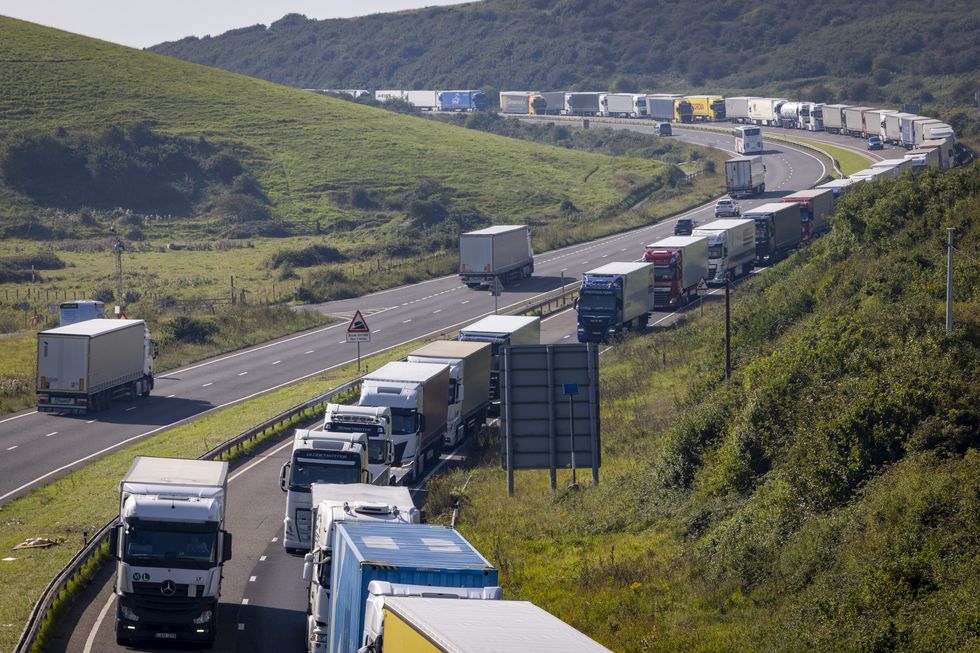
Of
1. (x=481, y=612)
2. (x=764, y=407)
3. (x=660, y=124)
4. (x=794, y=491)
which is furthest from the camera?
(x=660, y=124)

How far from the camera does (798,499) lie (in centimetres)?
2483

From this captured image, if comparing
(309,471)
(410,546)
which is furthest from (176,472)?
(410,546)

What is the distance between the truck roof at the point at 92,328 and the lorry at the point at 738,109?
13691cm

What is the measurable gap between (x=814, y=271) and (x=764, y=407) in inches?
931

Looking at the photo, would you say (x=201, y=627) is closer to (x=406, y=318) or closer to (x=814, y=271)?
(x=814, y=271)

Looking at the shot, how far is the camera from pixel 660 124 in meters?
170

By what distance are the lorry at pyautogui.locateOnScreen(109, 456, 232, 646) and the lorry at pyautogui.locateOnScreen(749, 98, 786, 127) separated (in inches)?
5966

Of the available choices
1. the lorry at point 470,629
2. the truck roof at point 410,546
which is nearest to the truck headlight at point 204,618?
the truck roof at point 410,546

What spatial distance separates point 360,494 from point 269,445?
18.8 m

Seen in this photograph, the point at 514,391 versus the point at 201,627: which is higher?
the point at 514,391

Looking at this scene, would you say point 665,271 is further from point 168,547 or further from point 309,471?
point 168,547

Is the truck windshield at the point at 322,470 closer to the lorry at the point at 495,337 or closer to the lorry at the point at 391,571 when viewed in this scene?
the lorry at the point at 391,571

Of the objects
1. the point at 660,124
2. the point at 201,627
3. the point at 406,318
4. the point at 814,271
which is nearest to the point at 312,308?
the point at 406,318

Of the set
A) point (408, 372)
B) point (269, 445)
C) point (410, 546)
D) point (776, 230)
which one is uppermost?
point (776, 230)
